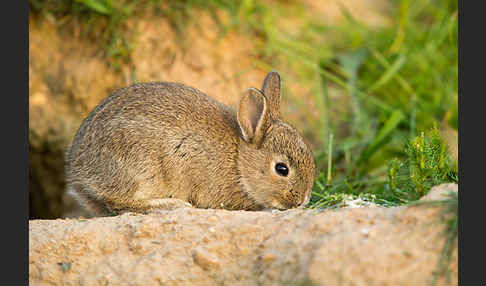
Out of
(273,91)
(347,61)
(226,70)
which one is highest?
(347,61)

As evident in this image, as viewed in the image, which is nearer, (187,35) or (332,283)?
(332,283)

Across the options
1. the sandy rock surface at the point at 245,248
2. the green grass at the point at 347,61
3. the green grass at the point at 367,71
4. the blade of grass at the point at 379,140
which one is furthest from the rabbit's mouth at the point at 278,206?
the blade of grass at the point at 379,140

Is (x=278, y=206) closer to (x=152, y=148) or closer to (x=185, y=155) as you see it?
(x=185, y=155)

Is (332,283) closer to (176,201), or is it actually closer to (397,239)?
(397,239)

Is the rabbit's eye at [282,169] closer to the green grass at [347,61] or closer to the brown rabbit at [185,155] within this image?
the brown rabbit at [185,155]

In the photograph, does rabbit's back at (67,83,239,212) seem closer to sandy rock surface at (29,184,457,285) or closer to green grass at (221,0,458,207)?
sandy rock surface at (29,184,457,285)

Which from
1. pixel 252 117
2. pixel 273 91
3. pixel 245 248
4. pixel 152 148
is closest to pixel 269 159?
pixel 252 117

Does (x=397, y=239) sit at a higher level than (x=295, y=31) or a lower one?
lower

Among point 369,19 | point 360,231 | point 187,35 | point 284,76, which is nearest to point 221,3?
point 187,35
